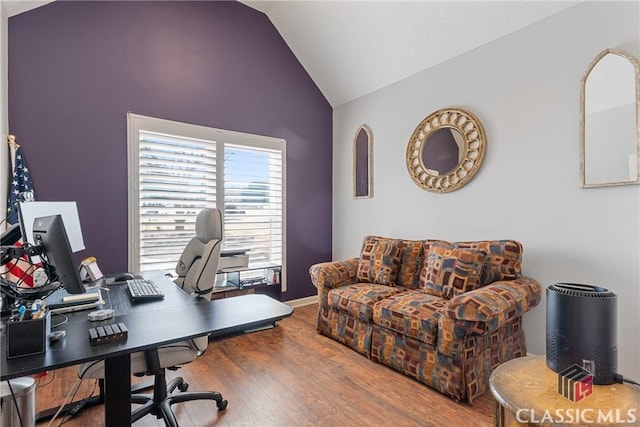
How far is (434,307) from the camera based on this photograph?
7.32 feet

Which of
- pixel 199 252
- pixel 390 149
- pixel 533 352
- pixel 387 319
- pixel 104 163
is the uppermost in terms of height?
pixel 390 149

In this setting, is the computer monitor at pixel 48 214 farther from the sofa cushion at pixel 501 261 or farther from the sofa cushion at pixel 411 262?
the sofa cushion at pixel 501 261

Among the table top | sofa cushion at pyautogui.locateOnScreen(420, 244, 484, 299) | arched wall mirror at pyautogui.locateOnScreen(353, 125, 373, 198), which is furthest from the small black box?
arched wall mirror at pyautogui.locateOnScreen(353, 125, 373, 198)

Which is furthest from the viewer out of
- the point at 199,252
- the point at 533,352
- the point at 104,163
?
the point at 104,163

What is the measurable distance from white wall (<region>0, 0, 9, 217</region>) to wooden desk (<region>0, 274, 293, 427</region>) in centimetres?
154

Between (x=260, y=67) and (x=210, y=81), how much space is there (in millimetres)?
661

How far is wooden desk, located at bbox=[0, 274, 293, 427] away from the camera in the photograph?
38.7 inches

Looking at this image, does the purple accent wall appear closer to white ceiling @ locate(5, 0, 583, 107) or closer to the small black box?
white ceiling @ locate(5, 0, 583, 107)

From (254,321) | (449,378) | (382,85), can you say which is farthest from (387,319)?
(382,85)

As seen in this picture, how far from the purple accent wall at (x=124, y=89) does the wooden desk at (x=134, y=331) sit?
165 centimetres

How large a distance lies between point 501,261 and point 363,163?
1.99 m

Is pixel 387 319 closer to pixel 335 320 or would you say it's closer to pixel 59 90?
pixel 335 320

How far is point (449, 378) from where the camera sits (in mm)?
2012

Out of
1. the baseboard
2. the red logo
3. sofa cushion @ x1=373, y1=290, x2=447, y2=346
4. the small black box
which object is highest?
the small black box
